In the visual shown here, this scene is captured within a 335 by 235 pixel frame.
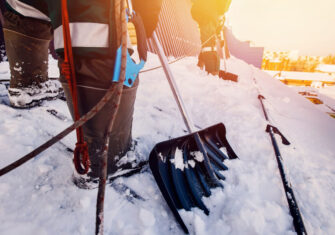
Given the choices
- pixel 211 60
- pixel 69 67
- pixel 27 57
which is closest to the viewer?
pixel 69 67

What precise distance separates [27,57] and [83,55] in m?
0.88

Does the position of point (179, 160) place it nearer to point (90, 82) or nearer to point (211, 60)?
point (90, 82)

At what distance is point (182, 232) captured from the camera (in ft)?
2.41

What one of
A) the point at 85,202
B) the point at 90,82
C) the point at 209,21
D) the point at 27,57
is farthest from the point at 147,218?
the point at 209,21

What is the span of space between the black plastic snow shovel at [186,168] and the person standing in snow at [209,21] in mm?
2237

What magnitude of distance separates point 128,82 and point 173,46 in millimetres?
6742

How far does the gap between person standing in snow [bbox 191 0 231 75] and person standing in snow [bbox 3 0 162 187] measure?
91.0 inches

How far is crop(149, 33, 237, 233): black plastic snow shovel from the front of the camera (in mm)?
823

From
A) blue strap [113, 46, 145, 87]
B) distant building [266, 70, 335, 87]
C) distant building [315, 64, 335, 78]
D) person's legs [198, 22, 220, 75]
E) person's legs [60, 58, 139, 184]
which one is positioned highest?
person's legs [198, 22, 220, 75]

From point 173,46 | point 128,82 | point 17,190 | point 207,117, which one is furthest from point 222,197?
point 173,46

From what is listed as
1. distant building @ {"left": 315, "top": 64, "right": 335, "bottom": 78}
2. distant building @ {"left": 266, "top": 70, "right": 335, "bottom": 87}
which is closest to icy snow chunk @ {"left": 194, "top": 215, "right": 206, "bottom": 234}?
distant building @ {"left": 266, "top": 70, "right": 335, "bottom": 87}

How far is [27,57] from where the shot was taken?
120 centimetres

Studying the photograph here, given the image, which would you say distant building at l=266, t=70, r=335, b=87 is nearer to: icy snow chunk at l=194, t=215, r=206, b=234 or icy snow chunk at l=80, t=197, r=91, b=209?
icy snow chunk at l=194, t=215, r=206, b=234

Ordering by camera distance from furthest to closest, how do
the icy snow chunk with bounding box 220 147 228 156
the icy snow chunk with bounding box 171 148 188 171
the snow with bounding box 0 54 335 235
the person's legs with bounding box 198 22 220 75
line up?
the person's legs with bounding box 198 22 220 75
the icy snow chunk with bounding box 220 147 228 156
the icy snow chunk with bounding box 171 148 188 171
the snow with bounding box 0 54 335 235
